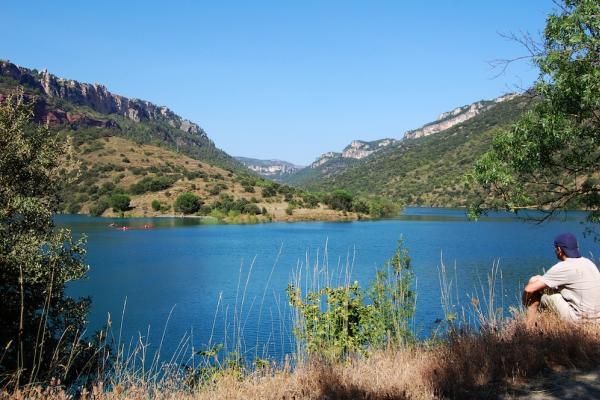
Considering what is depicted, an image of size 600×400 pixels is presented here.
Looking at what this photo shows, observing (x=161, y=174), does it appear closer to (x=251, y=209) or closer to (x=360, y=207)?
(x=251, y=209)

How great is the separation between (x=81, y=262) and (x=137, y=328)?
9346 millimetres

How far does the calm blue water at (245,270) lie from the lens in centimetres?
→ 1698

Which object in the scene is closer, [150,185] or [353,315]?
[353,315]

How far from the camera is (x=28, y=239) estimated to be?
28.4 feet

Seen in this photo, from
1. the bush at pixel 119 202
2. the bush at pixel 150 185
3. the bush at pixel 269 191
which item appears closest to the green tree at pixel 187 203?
the bush at pixel 150 185

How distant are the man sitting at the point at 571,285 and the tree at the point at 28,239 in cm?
705

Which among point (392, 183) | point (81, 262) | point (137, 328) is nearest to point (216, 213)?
point (137, 328)

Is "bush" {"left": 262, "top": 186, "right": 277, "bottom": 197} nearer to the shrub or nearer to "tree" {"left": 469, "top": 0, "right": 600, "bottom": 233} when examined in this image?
the shrub

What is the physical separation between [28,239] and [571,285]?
329 inches

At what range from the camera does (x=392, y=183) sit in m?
163

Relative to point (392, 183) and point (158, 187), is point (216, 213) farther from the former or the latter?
point (392, 183)

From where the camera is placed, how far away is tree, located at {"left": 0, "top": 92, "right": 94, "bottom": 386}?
846cm

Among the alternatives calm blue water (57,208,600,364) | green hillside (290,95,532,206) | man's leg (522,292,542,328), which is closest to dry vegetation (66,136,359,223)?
calm blue water (57,208,600,364)

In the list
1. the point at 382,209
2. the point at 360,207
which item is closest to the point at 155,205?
the point at 360,207
